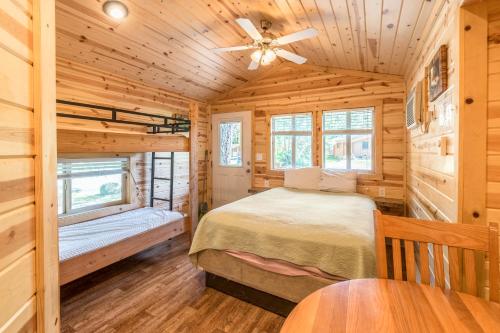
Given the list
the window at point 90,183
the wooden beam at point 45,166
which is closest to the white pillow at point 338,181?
the window at point 90,183

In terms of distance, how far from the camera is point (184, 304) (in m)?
2.09

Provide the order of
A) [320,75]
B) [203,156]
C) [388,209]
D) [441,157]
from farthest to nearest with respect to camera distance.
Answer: [203,156] → [320,75] → [388,209] → [441,157]

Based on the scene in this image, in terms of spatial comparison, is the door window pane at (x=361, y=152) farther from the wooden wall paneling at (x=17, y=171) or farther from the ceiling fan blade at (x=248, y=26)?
the wooden wall paneling at (x=17, y=171)

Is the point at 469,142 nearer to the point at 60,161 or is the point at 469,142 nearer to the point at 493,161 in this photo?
the point at 493,161

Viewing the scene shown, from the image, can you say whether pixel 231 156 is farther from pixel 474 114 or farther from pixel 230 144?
pixel 474 114

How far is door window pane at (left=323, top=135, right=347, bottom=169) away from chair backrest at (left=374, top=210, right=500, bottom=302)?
106 inches

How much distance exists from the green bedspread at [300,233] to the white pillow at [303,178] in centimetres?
89

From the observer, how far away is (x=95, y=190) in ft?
10.3

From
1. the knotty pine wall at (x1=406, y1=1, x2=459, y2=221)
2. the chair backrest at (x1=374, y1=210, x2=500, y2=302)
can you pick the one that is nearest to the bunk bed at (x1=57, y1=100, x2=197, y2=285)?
the chair backrest at (x1=374, y1=210, x2=500, y2=302)

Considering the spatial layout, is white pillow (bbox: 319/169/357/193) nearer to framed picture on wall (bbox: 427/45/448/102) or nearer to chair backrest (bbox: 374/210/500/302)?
framed picture on wall (bbox: 427/45/448/102)

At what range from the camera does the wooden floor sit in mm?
1822

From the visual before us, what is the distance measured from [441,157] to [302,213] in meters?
1.12

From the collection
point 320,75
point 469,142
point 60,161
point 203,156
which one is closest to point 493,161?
point 469,142

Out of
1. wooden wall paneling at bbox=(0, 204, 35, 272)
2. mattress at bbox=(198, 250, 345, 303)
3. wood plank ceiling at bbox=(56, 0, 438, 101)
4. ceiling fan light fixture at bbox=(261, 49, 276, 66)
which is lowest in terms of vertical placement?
mattress at bbox=(198, 250, 345, 303)
